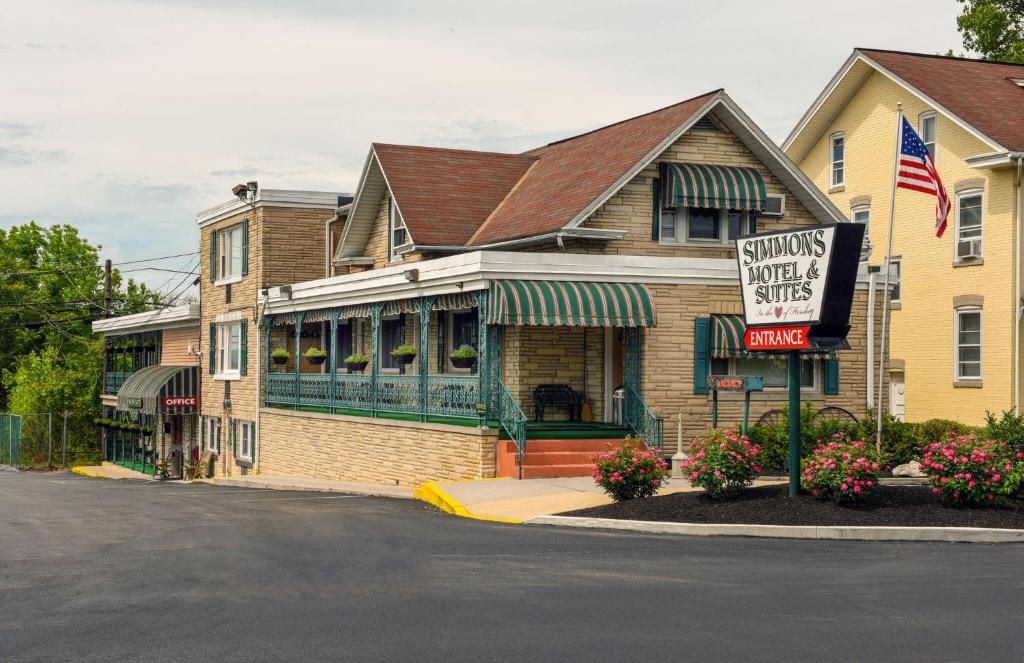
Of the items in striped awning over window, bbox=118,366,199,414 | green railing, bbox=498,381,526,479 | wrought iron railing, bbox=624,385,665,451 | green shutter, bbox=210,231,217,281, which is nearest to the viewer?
green railing, bbox=498,381,526,479

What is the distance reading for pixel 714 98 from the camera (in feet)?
95.5

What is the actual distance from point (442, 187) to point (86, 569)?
2062cm

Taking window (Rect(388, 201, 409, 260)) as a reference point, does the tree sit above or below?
above

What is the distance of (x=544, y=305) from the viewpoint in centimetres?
2427

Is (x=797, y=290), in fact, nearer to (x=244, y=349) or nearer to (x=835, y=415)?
(x=835, y=415)

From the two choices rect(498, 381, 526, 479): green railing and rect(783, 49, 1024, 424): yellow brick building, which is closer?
rect(498, 381, 526, 479): green railing

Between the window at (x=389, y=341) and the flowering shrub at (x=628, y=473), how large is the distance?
14129mm

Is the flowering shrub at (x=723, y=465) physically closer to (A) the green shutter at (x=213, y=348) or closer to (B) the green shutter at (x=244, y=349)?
(B) the green shutter at (x=244, y=349)

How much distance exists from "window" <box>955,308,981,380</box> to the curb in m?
19.6

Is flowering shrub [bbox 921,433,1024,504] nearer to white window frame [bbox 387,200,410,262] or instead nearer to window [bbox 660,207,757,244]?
window [bbox 660,207,757,244]

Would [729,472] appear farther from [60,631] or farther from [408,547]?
[60,631]

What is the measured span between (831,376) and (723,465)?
30.9 ft

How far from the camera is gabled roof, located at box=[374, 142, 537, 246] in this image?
3194 centimetres

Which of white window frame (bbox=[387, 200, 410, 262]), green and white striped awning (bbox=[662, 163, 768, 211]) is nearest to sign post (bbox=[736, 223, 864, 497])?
green and white striped awning (bbox=[662, 163, 768, 211])
